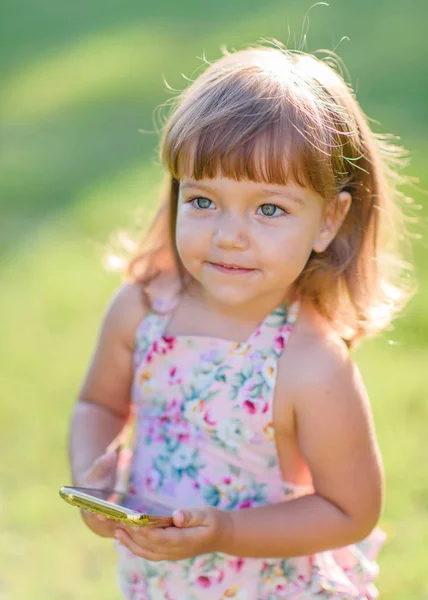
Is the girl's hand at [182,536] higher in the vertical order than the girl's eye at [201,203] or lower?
lower

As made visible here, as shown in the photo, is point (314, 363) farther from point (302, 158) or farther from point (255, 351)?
point (302, 158)

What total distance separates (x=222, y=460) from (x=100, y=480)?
27cm

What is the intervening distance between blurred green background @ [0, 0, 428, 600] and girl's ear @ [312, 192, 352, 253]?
39 centimetres

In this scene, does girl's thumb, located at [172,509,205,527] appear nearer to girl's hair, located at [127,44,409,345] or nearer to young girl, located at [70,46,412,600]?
young girl, located at [70,46,412,600]

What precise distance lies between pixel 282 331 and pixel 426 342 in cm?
250

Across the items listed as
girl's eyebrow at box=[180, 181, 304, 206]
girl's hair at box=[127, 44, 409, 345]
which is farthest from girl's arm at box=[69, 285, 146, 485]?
girl's eyebrow at box=[180, 181, 304, 206]

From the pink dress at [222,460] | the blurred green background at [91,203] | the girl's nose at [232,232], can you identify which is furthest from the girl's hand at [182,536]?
the blurred green background at [91,203]

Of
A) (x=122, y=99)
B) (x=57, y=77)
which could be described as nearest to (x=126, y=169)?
(x=122, y=99)

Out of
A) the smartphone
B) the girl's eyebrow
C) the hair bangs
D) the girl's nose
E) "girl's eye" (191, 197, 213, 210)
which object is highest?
the hair bangs

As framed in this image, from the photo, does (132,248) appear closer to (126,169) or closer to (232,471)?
(232,471)

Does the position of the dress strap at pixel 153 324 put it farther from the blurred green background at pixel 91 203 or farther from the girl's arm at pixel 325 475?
the blurred green background at pixel 91 203

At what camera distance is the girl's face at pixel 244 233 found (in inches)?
80.7

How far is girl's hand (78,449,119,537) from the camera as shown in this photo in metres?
2.19

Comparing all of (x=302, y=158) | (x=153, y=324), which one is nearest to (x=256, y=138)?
(x=302, y=158)
